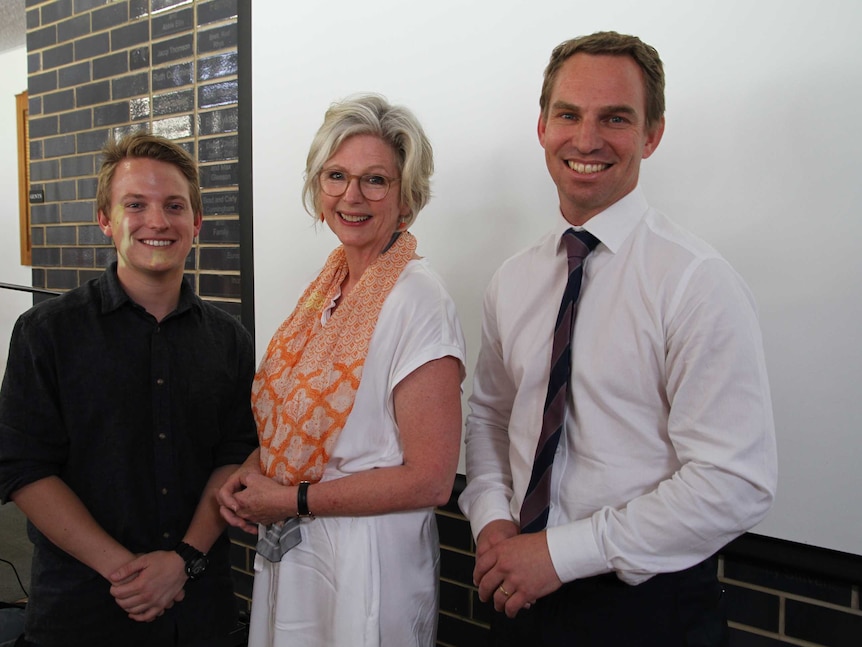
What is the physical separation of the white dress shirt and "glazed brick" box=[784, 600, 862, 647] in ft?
2.41

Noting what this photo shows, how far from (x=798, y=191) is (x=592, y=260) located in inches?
24.6

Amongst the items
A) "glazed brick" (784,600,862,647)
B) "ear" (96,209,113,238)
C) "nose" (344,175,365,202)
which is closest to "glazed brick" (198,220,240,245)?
"ear" (96,209,113,238)

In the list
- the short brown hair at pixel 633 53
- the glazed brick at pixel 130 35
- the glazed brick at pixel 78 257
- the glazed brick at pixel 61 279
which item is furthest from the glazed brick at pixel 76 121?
the short brown hair at pixel 633 53

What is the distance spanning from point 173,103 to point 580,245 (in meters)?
2.27

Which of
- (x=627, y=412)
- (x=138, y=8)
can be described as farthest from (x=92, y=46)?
(x=627, y=412)

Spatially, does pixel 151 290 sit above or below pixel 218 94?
below

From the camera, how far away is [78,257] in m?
3.30

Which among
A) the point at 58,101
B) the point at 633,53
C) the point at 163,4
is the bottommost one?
A: the point at 633,53

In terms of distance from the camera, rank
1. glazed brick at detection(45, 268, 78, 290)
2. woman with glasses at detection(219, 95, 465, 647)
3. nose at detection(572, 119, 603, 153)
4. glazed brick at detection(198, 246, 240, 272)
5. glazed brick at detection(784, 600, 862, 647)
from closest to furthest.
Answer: nose at detection(572, 119, 603, 153), woman with glasses at detection(219, 95, 465, 647), glazed brick at detection(784, 600, 862, 647), glazed brick at detection(198, 246, 240, 272), glazed brick at detection(45, 268, 78, 290)

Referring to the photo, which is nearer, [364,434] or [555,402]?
[555,402]

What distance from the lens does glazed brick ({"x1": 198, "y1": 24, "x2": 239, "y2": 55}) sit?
8.67 ft

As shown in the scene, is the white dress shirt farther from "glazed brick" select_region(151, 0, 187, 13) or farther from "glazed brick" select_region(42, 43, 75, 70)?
"glazed brick" select_region(42, 43, 75, 70)

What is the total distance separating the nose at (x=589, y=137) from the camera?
3.97 feet

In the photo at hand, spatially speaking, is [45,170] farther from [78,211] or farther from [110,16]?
[110,16]
